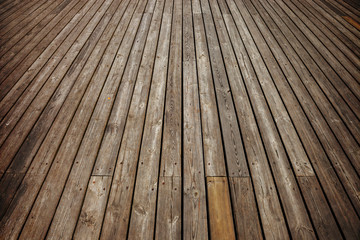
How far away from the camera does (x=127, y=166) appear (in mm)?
1145

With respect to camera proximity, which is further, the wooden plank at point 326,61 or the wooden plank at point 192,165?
the wooden plank at point 326,61

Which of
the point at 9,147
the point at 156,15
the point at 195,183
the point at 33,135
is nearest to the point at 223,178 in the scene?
the point at 195,183

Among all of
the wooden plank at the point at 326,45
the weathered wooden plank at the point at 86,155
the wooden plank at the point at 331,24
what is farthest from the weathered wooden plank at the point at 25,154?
the wooden plank at the point at 331,24

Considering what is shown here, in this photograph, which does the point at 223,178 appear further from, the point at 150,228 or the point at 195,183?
the point at 150,228

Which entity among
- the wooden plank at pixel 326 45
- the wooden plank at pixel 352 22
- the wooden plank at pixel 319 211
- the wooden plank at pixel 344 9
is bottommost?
the wooden plank at pixel 319 211

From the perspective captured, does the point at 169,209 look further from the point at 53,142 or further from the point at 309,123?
the point at 309,123

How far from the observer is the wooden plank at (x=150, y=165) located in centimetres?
94

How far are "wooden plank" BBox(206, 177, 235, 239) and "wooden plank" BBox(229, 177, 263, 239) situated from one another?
1.3 inches

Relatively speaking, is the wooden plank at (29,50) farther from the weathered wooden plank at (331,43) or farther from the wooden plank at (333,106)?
the weathered wooden plank at (331,43)

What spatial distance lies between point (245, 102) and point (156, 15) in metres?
1.95

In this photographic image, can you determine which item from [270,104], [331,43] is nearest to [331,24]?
[331,43]

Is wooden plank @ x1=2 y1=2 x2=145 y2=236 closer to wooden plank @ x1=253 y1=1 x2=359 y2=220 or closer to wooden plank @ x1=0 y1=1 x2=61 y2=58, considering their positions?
wooden plank @ x1=0 y1=1 x2=61 y2=58

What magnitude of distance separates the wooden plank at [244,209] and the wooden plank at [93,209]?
0.74 m

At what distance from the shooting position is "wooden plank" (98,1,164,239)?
939 mm
